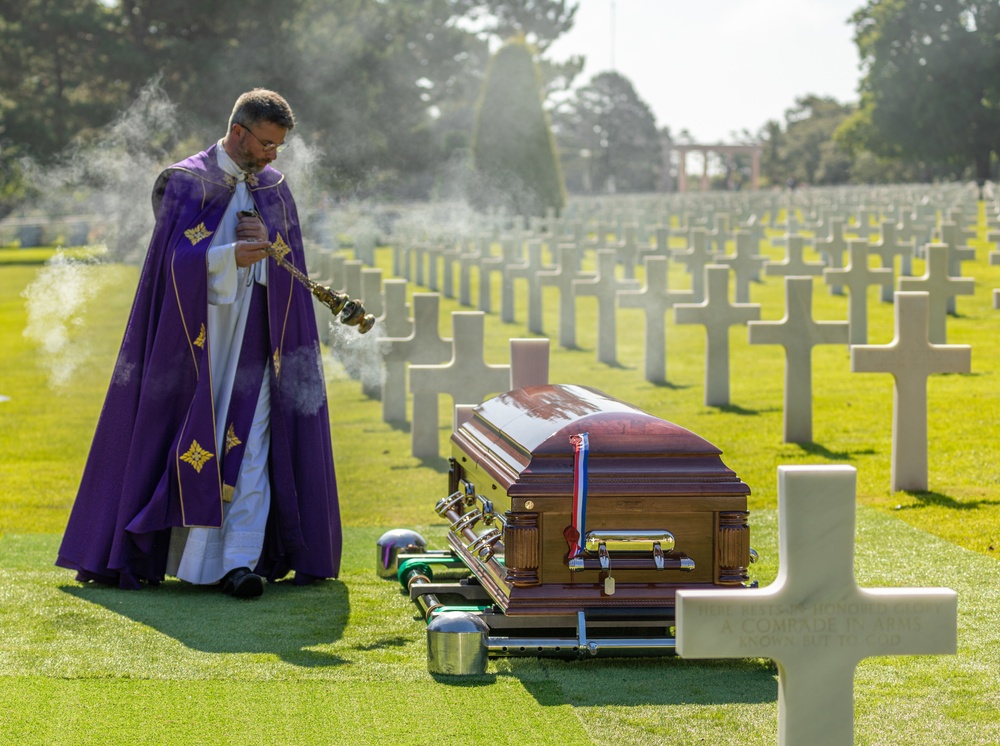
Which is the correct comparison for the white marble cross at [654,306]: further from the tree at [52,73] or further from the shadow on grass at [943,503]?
the tree at [52,73]

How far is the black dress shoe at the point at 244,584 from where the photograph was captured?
22.0ft

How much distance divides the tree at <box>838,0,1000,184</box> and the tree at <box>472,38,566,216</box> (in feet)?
75.7

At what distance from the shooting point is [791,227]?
3194cm

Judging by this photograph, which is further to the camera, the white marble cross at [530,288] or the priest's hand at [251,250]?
the white marble cross at [530,288]

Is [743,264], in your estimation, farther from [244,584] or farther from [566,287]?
[244,584]

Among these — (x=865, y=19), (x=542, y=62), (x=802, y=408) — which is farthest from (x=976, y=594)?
(x=542, y=62)

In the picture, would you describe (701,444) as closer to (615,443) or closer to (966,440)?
(615,443)

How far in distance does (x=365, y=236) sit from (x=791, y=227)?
363 inches

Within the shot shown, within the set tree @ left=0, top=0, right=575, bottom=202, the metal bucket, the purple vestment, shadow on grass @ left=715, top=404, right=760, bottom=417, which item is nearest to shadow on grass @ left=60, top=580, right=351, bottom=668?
the purple vestment

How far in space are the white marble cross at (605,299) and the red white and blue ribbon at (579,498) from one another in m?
11.1

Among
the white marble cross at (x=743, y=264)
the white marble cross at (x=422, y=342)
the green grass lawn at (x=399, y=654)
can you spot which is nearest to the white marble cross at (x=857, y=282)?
the white marble cross at (x=743, y=264)

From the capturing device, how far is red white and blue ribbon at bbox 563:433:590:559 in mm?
5438

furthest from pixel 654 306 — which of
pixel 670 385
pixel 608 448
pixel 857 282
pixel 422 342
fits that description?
pixel 608 448

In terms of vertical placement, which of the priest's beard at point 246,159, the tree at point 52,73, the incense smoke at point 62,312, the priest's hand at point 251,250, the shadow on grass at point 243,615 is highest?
the tree at point 52,73
